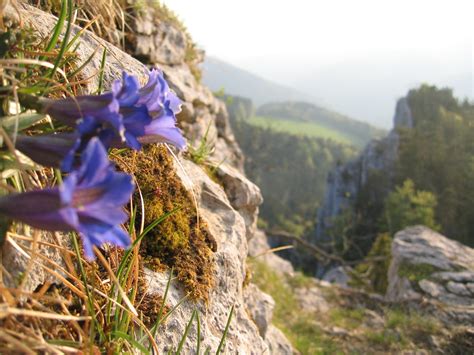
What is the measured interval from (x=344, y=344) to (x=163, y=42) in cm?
545

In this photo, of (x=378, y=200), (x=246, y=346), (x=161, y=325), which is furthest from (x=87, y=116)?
(x=378, y=200)

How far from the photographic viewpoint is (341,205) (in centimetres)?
4012

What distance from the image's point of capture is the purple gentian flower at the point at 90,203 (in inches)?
37.4

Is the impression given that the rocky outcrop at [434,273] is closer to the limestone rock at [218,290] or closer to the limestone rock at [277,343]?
the limestone rock at [277,343]

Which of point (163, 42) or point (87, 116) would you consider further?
point (163, 42)

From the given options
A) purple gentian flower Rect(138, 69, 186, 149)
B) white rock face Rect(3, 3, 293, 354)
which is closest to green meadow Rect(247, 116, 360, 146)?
white rock face Rect(3, 3, 293, 354)

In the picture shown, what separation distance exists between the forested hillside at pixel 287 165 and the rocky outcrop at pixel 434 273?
52.8 meters

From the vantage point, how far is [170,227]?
2.39 metres

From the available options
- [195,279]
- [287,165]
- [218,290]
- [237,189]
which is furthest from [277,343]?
[287,165]

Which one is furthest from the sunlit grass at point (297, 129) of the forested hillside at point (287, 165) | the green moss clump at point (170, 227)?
the green moss clump at point (170, 227)

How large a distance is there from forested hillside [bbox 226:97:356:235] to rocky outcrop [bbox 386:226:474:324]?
5284 centimetres

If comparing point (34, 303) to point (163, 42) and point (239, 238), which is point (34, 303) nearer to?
point (239, 238)

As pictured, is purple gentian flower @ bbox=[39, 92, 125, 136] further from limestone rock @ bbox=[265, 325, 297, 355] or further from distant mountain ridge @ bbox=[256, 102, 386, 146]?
distant mountain ridge @ bbox=[256, 102, 386, 146]

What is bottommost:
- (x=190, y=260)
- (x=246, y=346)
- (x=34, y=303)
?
(x=246, y=346)
